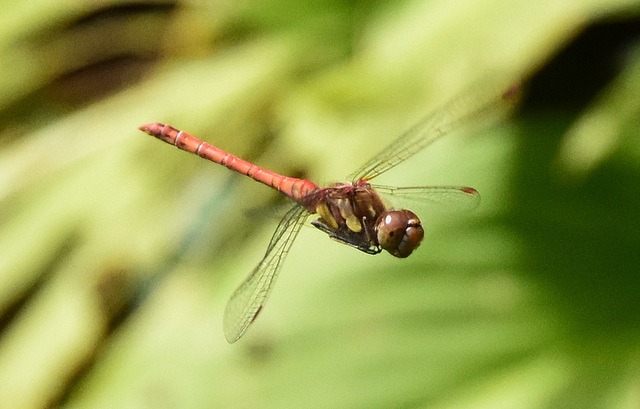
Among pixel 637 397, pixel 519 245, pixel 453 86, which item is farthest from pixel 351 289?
pixel 637 397

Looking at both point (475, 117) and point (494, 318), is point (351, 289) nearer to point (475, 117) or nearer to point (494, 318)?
point (494, 318)

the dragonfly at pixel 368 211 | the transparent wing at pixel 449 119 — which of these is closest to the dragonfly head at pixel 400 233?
the dragonfly at pixel 368 211

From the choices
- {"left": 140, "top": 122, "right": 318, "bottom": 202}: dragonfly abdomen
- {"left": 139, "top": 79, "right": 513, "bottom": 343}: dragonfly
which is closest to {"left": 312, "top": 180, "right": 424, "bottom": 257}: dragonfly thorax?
{"left": 139, "top": 79, "right": 513, "bottom": 343}: dragonfly

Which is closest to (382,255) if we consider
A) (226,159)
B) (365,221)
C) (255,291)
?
(365,221)

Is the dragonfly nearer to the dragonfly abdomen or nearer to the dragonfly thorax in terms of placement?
the dragonfly thorax

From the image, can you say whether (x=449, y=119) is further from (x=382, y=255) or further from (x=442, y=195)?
(x=382, y=255)

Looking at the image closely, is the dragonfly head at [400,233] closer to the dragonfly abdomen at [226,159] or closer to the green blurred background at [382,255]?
the green blurred background at [382,255]
